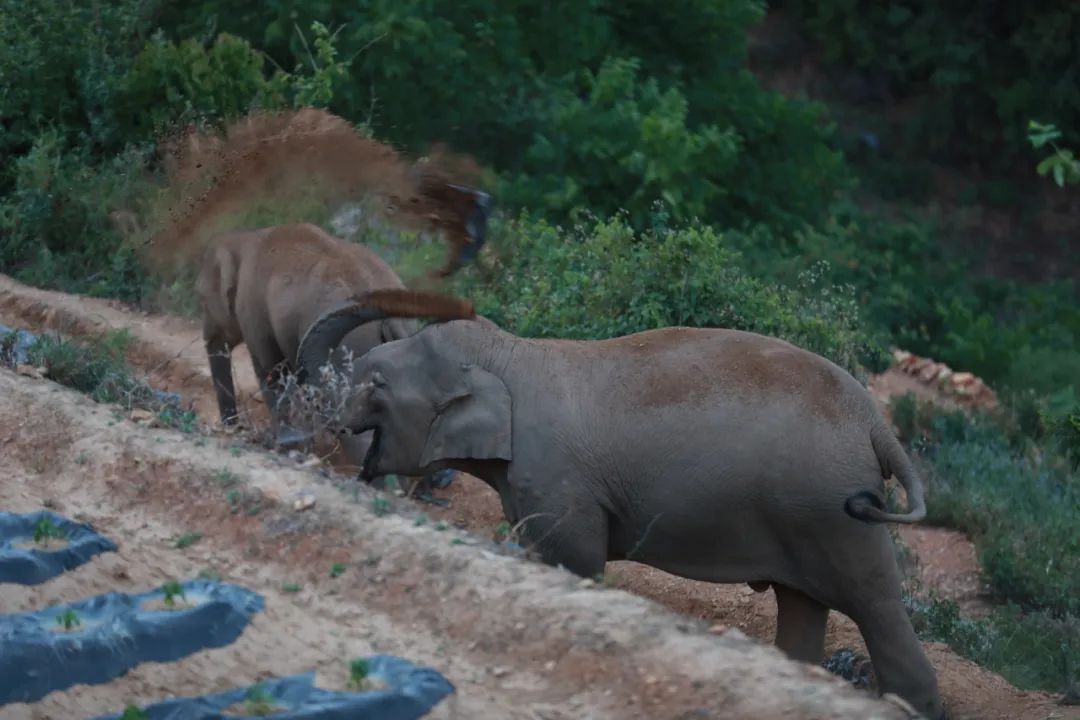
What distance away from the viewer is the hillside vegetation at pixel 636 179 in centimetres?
1096

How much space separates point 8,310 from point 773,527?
23.6 feet

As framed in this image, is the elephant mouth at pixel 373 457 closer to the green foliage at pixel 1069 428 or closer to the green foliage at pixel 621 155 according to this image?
the green foliage at pixel 1069 428

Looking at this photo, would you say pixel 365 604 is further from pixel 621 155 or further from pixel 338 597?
Answer: pixel 621 155

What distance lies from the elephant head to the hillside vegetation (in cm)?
313

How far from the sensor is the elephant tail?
6887 mm

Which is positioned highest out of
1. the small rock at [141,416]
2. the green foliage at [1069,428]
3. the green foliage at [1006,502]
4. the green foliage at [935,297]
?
the small rock at [141,416]

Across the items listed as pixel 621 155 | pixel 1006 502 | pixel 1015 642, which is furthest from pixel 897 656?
pixel 621 155

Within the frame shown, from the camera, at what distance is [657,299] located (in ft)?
35.2

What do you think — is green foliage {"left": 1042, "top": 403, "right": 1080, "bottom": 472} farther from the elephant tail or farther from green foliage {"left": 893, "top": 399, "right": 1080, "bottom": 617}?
green foliage {"left": 893, "top": 399, "right": 1080, "bottom": 617}

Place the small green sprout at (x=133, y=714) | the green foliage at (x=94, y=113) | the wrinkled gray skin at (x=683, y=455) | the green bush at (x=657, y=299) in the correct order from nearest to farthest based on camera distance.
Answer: the small green sprout at (x=133, y=714) → the wrinkled gray skin at (x=683, y=455) → the green bush at (x=657, y=299) → the green foliage at (x=94, y=113)

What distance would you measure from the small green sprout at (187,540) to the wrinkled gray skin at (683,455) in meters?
1.09

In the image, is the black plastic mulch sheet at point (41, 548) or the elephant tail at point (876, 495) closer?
the black plastic mulch sheet at point (41, 548)

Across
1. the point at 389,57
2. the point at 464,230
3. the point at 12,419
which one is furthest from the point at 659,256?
the point at 389,57

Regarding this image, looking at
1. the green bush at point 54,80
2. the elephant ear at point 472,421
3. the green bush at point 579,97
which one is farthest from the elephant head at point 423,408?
the green bush at point 54,80
